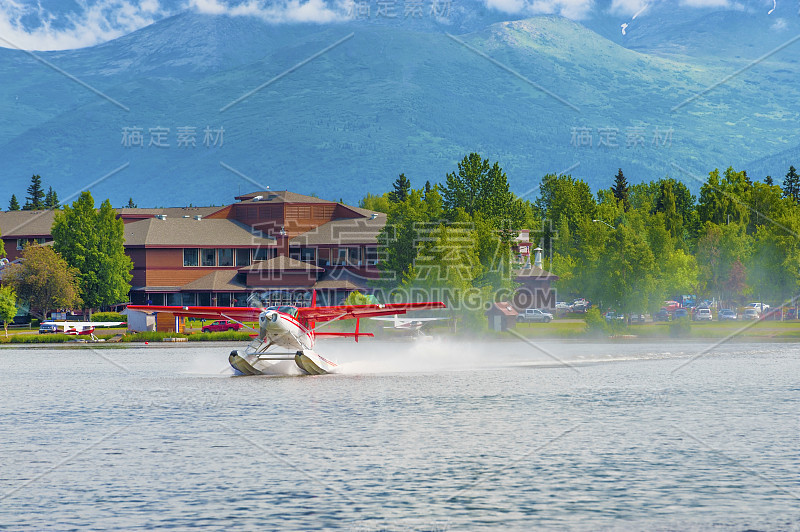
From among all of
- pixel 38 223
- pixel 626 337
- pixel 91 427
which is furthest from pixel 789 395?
pixel 38 223

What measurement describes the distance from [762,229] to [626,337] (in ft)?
112

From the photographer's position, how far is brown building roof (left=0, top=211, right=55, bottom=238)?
137625 millimetres

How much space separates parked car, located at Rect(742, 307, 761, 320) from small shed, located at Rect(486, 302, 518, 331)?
3317 cm

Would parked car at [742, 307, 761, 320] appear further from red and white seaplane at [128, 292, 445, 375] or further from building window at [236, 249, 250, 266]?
red and white seaplane at [128, 292, 445, 375]

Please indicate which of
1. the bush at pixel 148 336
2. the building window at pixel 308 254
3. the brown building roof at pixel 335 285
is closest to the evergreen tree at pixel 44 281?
the bush at pixel 148 336

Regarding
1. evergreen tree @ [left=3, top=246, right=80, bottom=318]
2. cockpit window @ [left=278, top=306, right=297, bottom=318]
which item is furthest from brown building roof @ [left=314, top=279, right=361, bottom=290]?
cockpit window @ [left=278, top=306, right=297, bottom=318]

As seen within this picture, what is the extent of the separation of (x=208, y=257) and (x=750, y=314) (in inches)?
2567

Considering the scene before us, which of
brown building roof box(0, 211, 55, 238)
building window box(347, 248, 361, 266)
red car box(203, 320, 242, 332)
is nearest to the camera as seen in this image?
red car box(203, 320, 242, 332)

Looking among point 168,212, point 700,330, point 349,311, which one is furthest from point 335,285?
point 349,311

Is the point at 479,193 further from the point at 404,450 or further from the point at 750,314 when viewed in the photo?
the point at 404,450

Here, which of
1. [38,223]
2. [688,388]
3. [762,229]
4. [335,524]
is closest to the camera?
[335,524]

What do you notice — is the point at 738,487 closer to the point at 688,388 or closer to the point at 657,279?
the point at 688,388

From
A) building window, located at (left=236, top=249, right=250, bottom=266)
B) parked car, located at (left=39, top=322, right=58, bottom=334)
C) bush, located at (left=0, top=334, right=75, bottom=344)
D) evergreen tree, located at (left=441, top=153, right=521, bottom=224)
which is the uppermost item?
evergreen tree, located at (left=441, top=153, right=521, bottom=224)

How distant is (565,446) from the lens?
34.0 meters
